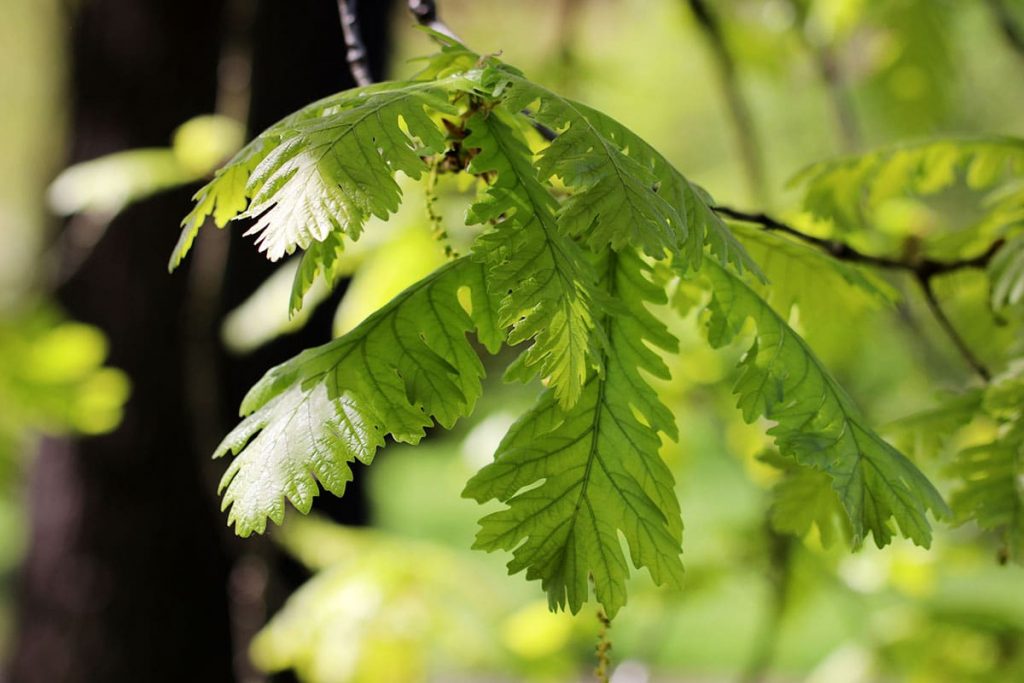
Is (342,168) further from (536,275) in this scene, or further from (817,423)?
(817,423)

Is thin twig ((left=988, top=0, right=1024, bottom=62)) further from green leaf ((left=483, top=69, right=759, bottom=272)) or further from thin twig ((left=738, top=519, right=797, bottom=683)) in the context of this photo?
green leaf ((left=483, top=69, right=759, bottom=272))

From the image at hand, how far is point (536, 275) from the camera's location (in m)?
0.57

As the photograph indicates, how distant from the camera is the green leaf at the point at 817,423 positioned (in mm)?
646

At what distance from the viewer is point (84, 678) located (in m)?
2.68

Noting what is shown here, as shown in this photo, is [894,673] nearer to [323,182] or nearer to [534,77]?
[534,77]

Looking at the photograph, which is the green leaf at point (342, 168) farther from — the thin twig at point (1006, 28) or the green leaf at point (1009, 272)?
the thin twig at point (1006, 28)

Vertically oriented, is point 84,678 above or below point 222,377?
below

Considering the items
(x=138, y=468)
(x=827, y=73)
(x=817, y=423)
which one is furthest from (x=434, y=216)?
(x=138, y=468)

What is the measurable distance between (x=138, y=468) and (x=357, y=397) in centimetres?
219

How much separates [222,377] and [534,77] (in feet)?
3.42

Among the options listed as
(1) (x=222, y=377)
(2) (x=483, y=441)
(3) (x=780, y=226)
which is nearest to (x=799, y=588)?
(2) (x=483, y=441)

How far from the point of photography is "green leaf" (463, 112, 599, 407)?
0.57m

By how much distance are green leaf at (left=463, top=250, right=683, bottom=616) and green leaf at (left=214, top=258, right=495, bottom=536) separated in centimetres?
6

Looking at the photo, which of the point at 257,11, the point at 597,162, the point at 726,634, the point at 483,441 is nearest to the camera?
the point at 597,162
